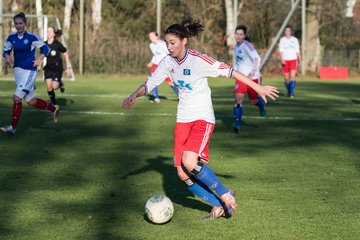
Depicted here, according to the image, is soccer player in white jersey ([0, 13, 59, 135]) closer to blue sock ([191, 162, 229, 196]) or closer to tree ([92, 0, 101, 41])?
blue sock ([191, 162, 229, 196])

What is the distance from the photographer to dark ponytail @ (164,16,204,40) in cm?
742

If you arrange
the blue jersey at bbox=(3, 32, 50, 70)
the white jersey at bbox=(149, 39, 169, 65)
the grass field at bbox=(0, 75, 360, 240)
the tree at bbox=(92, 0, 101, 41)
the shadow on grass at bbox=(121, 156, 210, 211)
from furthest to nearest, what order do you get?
1. the tree at bbox=(92, 0, 101, 41)
2. the white jersey at bbox=(149, 39, 169, 65)
3. the blue jersey at bbox=(3, 32, 50, 70)
4. the shadow on grass at bbox=(121, 156, 210, 211)
5. the grass field at bbox=(0, 75, 360, 240)

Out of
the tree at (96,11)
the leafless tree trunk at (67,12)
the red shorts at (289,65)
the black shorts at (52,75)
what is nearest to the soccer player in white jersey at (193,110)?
the black shorts at (52,75)

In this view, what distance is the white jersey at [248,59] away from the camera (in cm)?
1434

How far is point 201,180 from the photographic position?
7480 millimetres

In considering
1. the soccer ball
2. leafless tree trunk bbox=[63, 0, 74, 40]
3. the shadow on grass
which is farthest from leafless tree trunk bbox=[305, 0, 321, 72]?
the soccer ball

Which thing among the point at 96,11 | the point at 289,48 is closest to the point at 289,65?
the point at 289,48

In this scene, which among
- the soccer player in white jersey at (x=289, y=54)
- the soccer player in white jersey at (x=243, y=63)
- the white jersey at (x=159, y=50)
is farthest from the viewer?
the soccer player in white jersey at (x=289, y=54)

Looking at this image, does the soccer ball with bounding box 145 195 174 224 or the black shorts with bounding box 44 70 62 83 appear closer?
the soccer ball with bounding box 145 195 174 224

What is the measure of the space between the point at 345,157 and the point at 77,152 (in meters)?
4.14

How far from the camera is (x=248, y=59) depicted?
14.7 m

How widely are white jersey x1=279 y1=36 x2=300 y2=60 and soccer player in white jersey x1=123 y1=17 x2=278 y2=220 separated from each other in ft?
54.8

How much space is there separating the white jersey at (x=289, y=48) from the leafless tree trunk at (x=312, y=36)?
19.9 meters

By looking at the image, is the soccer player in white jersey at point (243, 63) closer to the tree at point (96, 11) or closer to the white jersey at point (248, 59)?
the white jersey at point (248, 59)
